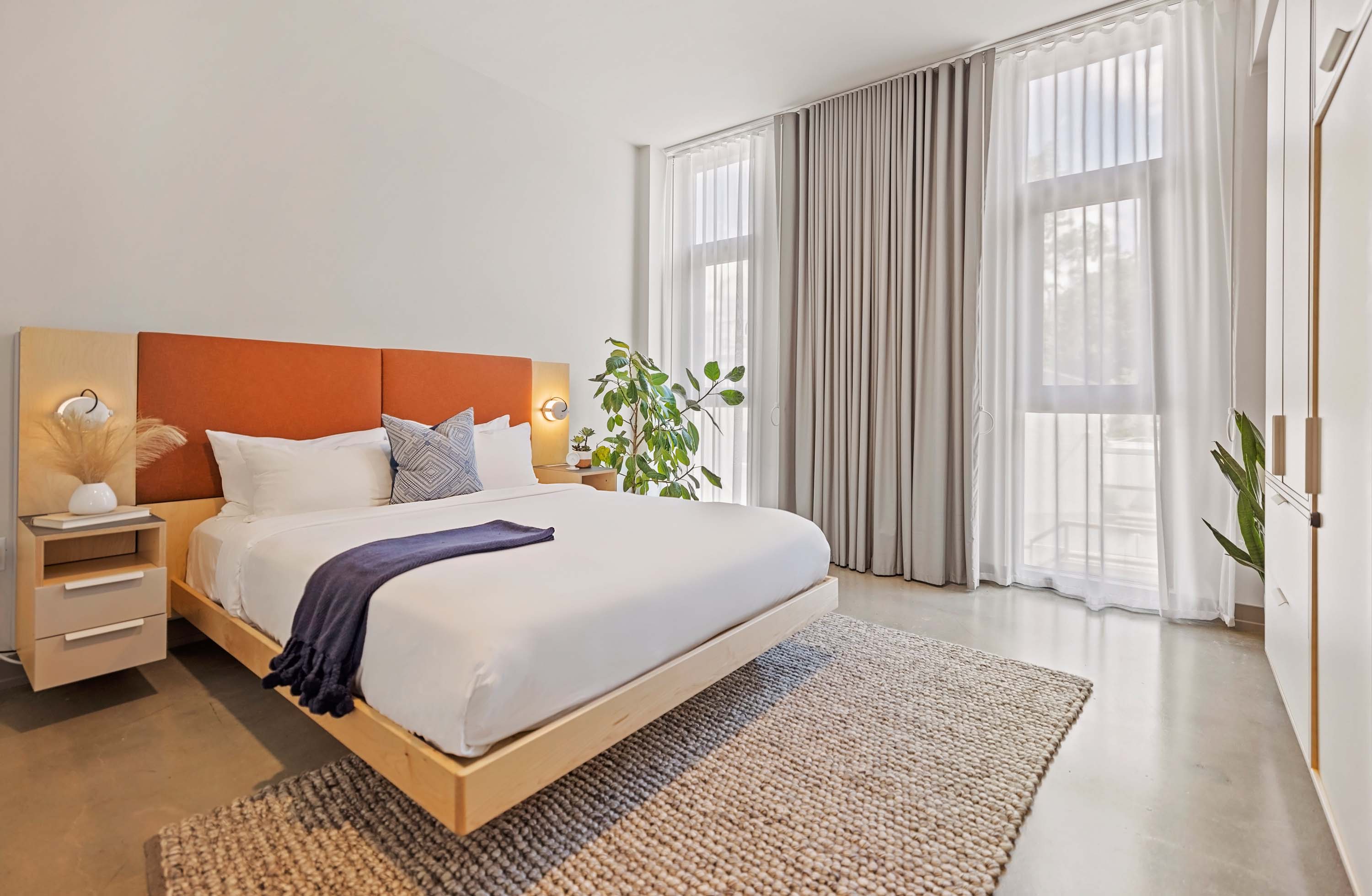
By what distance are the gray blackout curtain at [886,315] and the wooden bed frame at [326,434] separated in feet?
4.62

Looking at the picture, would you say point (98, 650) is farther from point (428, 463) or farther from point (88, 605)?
point (428, 463)

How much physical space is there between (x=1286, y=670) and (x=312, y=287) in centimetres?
395

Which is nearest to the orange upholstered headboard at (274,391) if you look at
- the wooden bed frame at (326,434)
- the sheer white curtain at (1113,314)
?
the wooden bed frame at (326,434)

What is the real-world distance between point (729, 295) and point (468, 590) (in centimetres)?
352

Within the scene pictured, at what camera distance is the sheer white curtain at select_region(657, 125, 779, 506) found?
4.47 meters

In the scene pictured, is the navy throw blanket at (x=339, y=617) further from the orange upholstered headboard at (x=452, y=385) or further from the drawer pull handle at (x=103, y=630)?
the orange upholstered headboard at (x=452, y=385)

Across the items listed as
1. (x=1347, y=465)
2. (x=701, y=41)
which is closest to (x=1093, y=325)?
(x=1347, y=465)

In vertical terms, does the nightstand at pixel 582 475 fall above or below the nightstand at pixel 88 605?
above

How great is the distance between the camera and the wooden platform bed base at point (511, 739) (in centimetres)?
130

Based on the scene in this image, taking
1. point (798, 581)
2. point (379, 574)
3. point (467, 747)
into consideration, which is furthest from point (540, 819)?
point (798, 581)

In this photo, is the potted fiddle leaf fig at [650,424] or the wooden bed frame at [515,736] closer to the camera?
the wooden bed frame at [515,736]

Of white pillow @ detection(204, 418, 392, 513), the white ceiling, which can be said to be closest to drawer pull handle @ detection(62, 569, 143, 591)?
white pillow @ detection(204, 418, 392, 513)

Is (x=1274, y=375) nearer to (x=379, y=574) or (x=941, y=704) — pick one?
(x=941, y=704)

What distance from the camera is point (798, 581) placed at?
7.76 feet
